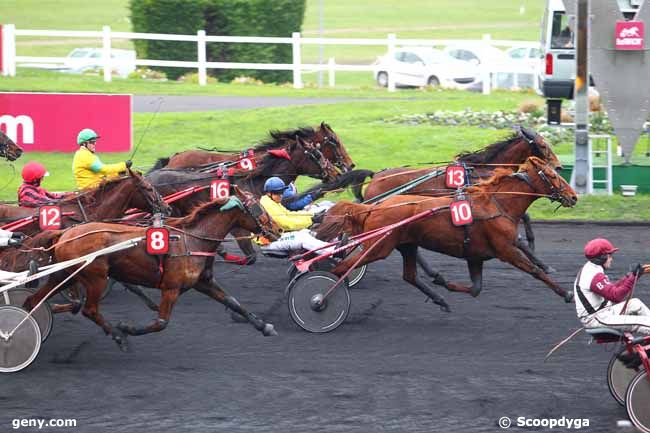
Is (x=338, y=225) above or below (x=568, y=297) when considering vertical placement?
above

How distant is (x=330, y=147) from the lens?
481 inches

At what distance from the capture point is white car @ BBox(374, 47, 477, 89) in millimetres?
28109

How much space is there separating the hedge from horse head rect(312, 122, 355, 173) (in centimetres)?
1424

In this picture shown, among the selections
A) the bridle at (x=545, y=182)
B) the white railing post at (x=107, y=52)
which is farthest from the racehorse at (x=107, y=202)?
the white railing post at (x=107, y=52)

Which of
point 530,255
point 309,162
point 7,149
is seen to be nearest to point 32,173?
point 7,149

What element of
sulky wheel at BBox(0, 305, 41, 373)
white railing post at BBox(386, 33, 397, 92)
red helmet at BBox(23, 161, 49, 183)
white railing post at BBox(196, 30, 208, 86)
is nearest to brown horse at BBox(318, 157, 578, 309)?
sulky wheel at BBox(0, 305, 41, 373)

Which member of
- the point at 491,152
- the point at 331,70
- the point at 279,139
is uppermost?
the point at 331,70

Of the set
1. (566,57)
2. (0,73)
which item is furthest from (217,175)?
(0,73)

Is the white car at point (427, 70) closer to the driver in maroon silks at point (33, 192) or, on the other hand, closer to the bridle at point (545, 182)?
the bridle at point (545, 182)

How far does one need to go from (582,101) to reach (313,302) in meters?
7.04

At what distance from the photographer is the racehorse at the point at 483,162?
11008 millimetres

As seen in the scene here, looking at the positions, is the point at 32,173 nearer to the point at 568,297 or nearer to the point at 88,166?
the point at 88,166

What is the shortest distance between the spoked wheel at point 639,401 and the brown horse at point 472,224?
269cm

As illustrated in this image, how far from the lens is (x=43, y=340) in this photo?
8812 millimetres
